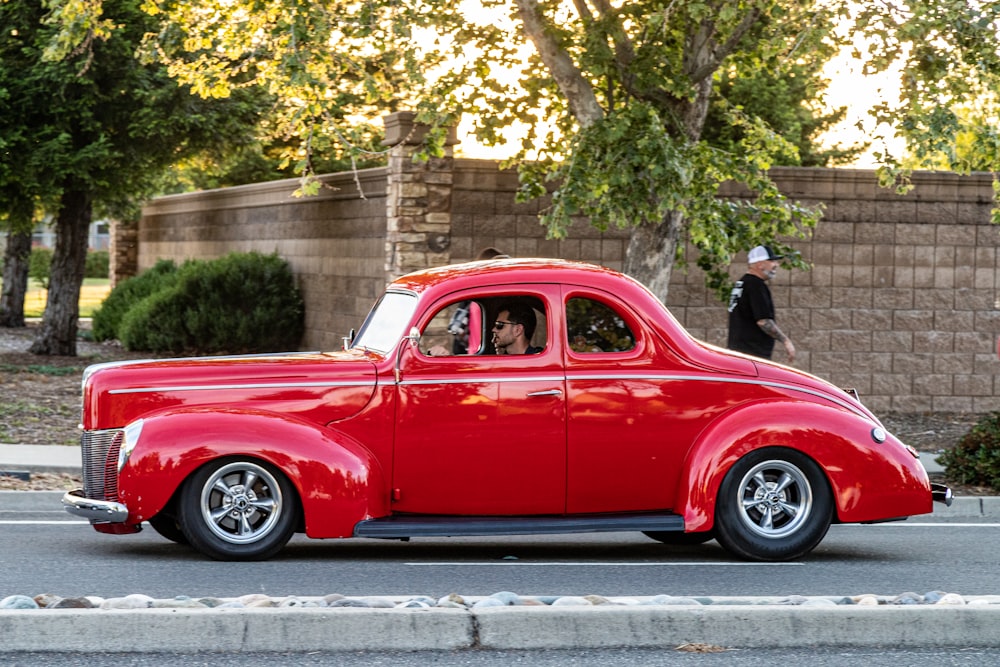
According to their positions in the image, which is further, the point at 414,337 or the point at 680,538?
the point at 680,538

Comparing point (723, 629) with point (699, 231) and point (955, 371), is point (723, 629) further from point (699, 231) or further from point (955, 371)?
point (955, 371)

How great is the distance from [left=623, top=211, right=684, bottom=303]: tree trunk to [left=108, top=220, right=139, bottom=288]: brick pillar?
23027mm

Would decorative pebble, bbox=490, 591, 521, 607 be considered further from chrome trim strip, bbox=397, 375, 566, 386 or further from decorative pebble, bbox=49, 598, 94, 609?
chrome trim strip, bbox=397, 375, 566, 386

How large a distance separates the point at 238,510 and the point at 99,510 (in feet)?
2.57

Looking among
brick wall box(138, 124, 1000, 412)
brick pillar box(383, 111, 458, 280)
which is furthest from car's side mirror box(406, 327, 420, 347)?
brick wall box(138, 124, 1000, 412)

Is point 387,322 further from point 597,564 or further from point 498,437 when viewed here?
point 597,564

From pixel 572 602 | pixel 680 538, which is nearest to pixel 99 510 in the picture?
pixel 572 602

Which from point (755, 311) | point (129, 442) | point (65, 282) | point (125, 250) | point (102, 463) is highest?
point (125, 250)

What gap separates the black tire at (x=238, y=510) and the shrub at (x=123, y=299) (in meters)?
19.2

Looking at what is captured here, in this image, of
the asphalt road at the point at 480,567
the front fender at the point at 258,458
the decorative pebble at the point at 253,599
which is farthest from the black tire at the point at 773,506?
the decorative pebble at the point at 253,599

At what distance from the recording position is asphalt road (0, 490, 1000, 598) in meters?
7.88

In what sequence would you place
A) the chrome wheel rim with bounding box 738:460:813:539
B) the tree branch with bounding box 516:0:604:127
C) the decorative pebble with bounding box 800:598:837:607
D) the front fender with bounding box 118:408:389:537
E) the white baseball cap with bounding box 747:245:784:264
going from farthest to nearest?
1. the tree branch with bounding box 516:0:604:127
2. the white baseball cap with bounding box 747:245:784:264
3. the chrome wheel rim with bounding box 738:460:813:539
4. the front fender with bounding box 118:408:389:537
5. the decorative pebble with bounding box 800:598:837:607

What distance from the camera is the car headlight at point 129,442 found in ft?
27.4

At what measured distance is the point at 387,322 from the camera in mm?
9227
